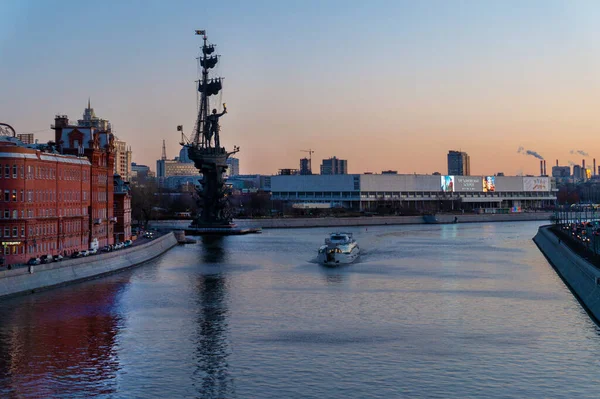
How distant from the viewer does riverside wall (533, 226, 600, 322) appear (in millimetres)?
46034

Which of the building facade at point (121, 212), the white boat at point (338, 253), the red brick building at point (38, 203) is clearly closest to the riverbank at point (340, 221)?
the building facade at point (121, 212)

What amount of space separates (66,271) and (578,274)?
34629 mm

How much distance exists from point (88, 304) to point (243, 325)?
1136 cm

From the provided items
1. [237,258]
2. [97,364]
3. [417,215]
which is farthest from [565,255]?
[417,215]

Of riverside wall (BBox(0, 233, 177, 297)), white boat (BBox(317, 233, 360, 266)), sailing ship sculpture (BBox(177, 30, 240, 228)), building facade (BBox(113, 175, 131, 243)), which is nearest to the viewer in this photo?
riverside wall (BBox(0, 233, 177, 297))

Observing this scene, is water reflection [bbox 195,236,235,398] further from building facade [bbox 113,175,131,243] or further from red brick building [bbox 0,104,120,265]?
building facade [bbox 113,175,131,243]

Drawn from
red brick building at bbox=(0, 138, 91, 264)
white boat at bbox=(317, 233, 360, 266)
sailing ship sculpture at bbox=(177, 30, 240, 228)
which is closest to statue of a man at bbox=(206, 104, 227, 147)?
sailing ship sculpture at bbox=(177, 30, 240, 228)

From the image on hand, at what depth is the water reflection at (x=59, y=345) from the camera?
30.6 m

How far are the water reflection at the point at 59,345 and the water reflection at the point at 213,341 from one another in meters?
3.47

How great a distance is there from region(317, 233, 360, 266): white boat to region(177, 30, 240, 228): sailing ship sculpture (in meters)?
43.1

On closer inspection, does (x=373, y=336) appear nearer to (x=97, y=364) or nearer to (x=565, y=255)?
(x=97, y=364)

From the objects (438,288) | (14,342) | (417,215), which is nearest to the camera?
(14,342)

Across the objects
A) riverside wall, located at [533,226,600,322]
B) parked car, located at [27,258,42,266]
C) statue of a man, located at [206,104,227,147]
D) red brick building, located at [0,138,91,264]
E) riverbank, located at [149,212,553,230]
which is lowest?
riverside wall, located at [533,226,600,322]

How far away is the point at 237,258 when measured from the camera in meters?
85.1
